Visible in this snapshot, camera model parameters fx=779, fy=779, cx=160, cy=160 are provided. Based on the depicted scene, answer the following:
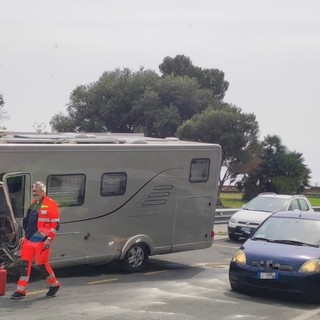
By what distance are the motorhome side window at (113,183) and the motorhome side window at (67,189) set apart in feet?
1.69

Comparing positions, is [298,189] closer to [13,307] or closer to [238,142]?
[238,142]

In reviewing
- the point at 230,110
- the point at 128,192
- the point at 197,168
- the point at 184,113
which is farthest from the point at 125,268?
the point at 184,113

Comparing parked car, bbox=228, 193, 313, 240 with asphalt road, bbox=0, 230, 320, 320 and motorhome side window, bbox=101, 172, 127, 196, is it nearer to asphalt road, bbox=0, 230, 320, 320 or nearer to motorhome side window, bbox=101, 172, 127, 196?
asphalt road, bbox=0, 230, 320, 320

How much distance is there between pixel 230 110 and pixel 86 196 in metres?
40.7

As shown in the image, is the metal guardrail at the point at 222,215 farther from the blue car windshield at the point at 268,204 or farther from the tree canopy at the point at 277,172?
the tree canopy at the point at 277,172

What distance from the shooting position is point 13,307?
35.2ft

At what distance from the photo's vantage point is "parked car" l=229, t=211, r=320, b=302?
11820 mm

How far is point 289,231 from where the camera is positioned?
13234 mm

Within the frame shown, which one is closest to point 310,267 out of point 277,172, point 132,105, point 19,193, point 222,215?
point 19,193

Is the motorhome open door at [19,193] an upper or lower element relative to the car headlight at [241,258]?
upper

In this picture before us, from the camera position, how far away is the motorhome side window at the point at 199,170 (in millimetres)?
15898

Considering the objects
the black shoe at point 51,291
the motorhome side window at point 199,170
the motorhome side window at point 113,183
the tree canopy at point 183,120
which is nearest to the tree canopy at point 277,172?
the tree canopy at point 183,120

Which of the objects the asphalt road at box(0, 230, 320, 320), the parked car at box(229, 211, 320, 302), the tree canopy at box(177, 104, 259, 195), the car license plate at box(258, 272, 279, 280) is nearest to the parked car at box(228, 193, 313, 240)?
the asphalt road at box(0, 230, 320, 320)

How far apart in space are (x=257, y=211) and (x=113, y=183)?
8.72 metres
